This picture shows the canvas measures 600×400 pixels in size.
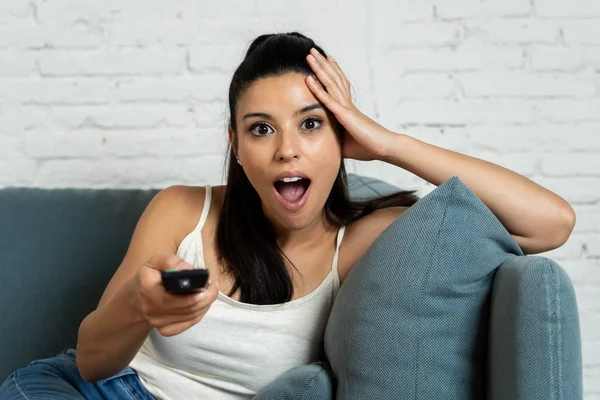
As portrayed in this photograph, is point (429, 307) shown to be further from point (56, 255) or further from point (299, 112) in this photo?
point (56, 255)

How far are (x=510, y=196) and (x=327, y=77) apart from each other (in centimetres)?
40

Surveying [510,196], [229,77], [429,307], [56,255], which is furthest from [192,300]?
[229,77]

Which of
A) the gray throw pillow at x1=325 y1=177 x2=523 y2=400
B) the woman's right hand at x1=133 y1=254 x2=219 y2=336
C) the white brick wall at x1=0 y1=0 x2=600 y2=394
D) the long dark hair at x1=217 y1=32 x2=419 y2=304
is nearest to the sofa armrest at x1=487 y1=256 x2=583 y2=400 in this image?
the gray throw pillow at x1=325 y1=177 x2=523 y2=400

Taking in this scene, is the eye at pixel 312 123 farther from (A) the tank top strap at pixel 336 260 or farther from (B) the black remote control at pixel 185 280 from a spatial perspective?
(B) the black remote control at pixel 185 280

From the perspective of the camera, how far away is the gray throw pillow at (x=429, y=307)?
122 centimetres

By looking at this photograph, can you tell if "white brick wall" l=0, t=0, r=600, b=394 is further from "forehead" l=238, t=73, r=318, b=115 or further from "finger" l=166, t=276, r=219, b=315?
"finger" l=166, t=276, r=219, b=315

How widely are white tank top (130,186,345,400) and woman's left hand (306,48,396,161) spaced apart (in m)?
0.24

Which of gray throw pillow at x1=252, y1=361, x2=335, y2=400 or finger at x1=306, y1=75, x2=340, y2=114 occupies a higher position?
finger at x1=306, y1=75, x2=340, y2=114

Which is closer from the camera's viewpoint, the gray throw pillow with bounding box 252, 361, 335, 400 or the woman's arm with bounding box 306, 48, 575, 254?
the gray throw pillow with bounding box 252, 361, 335, 400

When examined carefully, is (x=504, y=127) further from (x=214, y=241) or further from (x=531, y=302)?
(x=531, y=302)

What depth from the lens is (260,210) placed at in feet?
5.57

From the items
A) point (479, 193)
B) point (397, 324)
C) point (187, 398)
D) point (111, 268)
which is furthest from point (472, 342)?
point (111, 268)

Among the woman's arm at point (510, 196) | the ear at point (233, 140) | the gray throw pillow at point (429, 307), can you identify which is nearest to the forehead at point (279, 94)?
the ear at point (233, 140)

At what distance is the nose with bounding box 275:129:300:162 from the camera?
1463 mm
